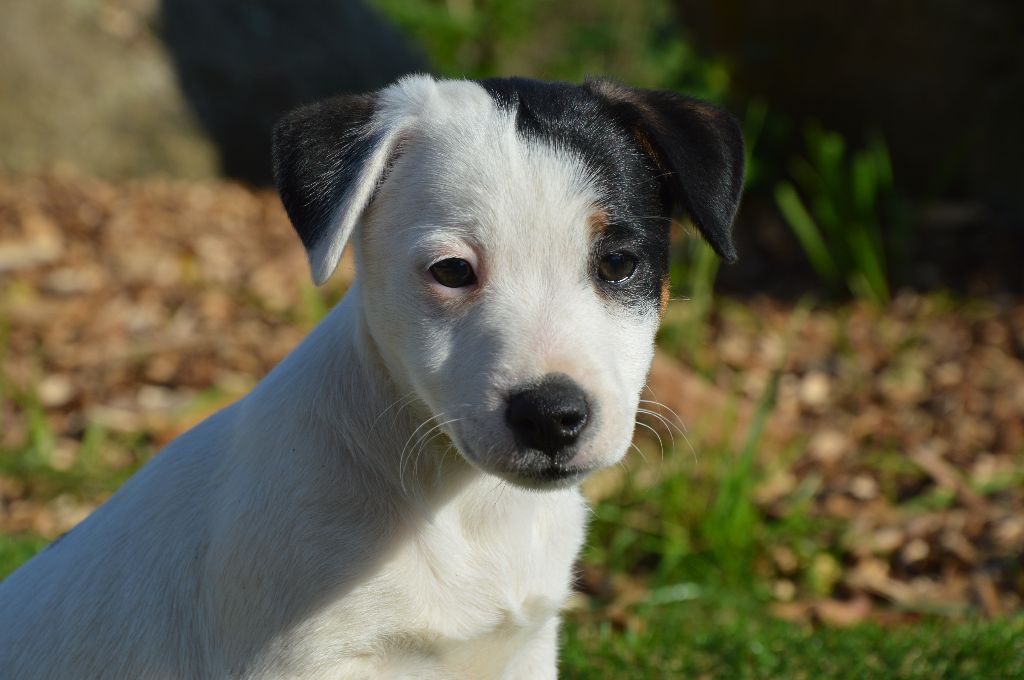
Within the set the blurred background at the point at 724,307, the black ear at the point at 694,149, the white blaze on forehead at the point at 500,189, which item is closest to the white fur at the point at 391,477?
the white blaze on forehead at the point at 500,189

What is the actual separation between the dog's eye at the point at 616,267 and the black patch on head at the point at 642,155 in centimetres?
2

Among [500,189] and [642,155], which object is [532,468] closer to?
[500,189]

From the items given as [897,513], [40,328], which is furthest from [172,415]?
[897,513]

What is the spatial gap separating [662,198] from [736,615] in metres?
2.80

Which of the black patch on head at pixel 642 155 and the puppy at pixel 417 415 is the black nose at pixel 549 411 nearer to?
the puppy at pixel 417 415

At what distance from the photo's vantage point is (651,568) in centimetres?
622

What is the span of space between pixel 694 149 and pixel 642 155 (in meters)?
0.15

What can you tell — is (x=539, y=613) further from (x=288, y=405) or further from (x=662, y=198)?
(x=662, y=198)

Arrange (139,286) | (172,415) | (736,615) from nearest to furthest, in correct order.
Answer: (736,615) → (172,415) → (139,286)

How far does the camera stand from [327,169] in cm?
292

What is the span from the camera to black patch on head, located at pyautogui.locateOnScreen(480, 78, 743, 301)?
9.64 feet

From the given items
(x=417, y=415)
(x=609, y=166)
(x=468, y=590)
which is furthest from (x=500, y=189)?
(x=468, y=590)

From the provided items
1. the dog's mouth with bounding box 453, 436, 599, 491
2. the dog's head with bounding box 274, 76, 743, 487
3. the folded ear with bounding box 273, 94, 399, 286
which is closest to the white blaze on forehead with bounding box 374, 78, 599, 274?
the dog's head with bounding box 274, 76, 743, 487

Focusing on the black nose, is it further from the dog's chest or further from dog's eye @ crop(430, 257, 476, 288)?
the dog's chest
